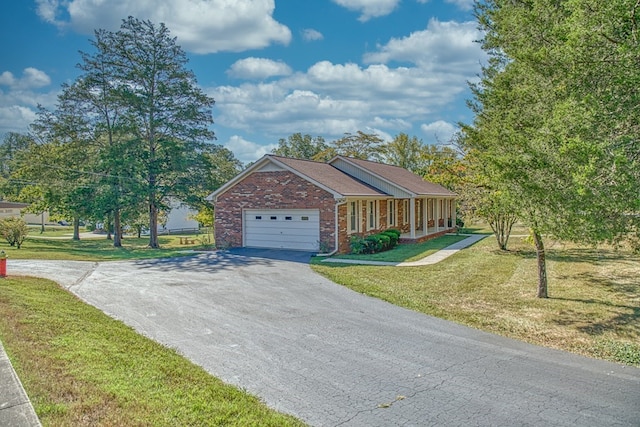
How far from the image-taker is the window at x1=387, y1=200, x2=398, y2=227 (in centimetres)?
2431

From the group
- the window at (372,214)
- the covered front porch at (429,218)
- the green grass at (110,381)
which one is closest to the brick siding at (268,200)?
the window at (372,214)

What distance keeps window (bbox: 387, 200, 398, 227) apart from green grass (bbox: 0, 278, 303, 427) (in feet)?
59.6

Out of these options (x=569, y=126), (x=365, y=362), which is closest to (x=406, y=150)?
(x=569, y=126)

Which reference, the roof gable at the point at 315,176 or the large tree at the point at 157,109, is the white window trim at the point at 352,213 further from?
the large tree at the point at 157,109

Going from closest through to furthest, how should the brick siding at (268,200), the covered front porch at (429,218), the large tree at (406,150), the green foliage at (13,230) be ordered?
the brick siding at (268,200)
the covered front porch at (429,218)
the green foliage at (13,230)
the large tree at (406,150)

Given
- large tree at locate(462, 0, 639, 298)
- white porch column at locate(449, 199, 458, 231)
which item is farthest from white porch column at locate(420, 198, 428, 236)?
large tree at locate(462, 0, 639, 298)

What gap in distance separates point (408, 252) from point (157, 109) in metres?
17.7

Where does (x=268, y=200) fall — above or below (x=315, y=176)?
below

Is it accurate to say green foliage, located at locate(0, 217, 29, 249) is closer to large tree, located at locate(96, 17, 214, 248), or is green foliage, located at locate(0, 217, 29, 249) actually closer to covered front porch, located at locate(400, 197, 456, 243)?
large tree, located at locate(96, 17, 214, 248)

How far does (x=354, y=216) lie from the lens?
67.9 ft

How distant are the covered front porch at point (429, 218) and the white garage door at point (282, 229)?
6.19m

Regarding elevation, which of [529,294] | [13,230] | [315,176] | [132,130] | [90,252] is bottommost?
[529,294]

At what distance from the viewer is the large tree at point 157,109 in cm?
2698

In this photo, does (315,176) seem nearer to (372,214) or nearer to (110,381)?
(372,214)
